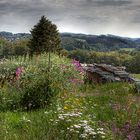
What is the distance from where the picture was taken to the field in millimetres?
8350

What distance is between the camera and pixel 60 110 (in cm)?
1116

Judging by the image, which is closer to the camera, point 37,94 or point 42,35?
point 37,94

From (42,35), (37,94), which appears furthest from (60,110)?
(42,35)

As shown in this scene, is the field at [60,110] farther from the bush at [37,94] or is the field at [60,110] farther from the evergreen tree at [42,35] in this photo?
the evergreen tree at [42,35]

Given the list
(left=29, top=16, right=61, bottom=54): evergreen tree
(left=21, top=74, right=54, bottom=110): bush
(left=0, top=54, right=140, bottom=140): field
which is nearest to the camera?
(left=0, top=54, right=140, bottom=140): field

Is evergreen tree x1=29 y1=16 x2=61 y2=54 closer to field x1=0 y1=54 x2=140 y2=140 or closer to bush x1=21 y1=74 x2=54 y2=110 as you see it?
field x1=0 y1=54 x2=140 y2=140

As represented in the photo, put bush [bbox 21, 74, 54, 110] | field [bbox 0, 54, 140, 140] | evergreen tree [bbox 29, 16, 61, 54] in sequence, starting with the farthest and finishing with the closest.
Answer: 1. evergreen tree [bbox 29, 16, 61, 54]
2. bush [bbox 21, 74, 54, 110]
3. field [bbox 0, 54, 140, 140]

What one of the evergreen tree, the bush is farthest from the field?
the evergreen tree

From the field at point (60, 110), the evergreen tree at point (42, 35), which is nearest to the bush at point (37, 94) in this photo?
the field at point (60, 110)

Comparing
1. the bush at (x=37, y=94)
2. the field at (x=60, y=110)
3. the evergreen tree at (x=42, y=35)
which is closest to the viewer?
the field at (x=60, y=110)

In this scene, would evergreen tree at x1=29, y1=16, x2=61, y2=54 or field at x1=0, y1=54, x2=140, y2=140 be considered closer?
field at x1=0, y1=54, x2=140, y2=140

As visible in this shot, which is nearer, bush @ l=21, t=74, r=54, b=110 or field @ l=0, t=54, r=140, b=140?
field @ l=0, t=54, r=140, b=140

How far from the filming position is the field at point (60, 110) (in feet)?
27.4

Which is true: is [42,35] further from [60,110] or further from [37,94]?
[60,110]
